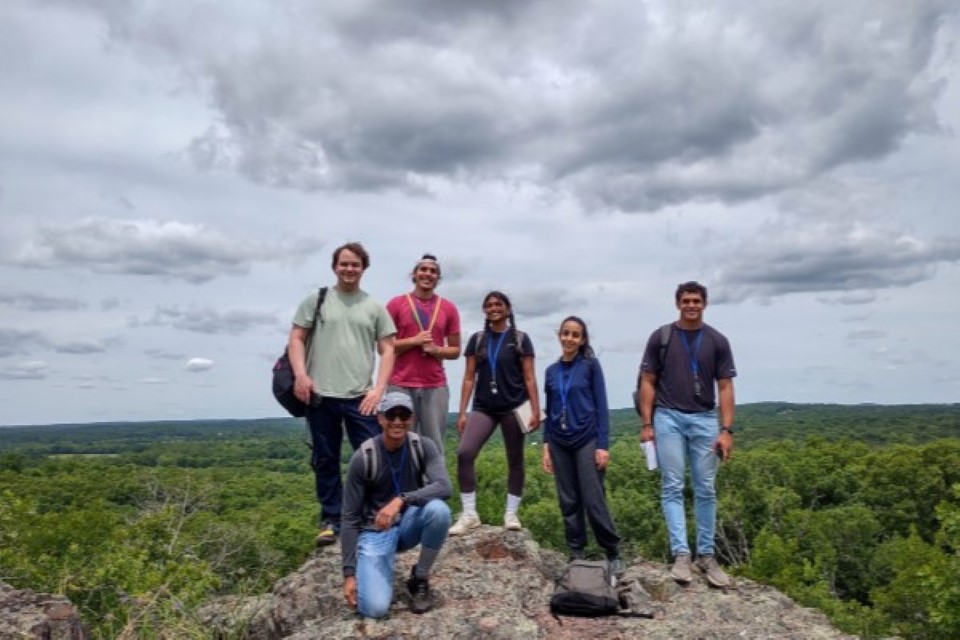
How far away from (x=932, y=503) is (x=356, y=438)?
4136 cm

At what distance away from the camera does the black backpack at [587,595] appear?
533 centimetres

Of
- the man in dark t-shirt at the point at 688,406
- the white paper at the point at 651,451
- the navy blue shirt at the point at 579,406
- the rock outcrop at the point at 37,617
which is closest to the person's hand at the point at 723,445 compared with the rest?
the man in dark t-shirt at the point at 688,406

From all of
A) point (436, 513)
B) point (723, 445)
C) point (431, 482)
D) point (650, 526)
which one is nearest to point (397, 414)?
point (431, 482)

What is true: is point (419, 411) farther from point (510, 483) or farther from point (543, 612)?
point (543, 612)

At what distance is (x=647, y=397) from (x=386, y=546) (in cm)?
233

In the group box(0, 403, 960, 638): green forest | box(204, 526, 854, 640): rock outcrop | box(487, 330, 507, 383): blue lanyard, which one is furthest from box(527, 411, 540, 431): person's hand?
box(0, 403, 960, 638): green forest

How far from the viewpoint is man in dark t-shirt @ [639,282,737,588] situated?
5.63 meters

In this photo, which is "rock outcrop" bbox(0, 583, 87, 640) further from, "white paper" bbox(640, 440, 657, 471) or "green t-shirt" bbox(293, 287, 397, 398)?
"white paper" bbox(640, 440, 657, 471)

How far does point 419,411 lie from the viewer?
6023 mm

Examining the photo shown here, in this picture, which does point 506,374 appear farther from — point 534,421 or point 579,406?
point 579,406

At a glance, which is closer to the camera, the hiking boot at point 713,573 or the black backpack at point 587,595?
the black backpack at point 587,595

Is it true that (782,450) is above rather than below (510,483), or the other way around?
below

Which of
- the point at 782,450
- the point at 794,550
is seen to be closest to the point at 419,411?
the point at 794,550

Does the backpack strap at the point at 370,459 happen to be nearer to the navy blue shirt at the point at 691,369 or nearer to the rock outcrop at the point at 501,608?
the rock outcrop at the point at 501,608
